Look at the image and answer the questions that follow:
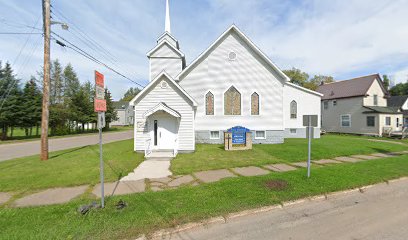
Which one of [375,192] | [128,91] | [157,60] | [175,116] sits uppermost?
[128,91]

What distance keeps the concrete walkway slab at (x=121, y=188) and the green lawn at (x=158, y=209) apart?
58cm

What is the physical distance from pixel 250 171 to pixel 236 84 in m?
9.27

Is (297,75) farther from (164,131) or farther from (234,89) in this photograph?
(164,131)

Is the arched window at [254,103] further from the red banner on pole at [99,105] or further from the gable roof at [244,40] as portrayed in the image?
the red banner on pole at [99,105]

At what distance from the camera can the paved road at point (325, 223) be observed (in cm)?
387

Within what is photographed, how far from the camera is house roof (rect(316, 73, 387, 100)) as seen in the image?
27.4m

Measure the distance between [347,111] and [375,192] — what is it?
1094 inches

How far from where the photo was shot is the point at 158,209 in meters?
4.71

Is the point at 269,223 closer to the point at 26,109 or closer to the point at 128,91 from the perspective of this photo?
the point at 26,109

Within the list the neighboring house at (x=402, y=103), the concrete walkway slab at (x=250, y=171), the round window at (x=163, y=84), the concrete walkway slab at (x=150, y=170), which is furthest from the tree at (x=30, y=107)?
the neighboring house at (x=402, y=103)

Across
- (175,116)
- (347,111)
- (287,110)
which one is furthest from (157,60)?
(347,111)

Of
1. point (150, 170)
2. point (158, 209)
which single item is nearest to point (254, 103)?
point (150, 170)

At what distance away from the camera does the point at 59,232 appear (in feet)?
12.3

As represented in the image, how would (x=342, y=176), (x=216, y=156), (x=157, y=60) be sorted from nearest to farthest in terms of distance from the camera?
(x=342, y=176) → (x=216, y=156) → (x=157, y=60)
